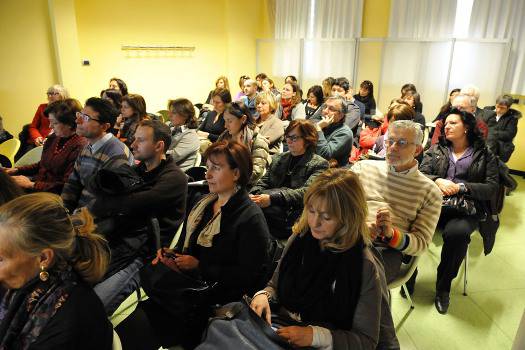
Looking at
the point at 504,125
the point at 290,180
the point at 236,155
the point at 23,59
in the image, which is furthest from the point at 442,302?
the point at 23,59

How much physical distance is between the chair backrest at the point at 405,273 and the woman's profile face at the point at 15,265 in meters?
1.63

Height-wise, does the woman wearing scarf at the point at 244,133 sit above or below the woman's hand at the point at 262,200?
above

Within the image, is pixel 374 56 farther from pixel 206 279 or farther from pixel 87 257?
pixel 87 257

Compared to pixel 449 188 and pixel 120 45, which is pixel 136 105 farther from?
pixel 120 45

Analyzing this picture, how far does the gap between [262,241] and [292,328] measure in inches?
19.3

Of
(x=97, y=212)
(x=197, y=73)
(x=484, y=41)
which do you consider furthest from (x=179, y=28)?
(x=97, y=212)

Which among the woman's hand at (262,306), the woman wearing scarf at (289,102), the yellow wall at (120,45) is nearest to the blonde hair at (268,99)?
the woman wearing scarf at (289,102)

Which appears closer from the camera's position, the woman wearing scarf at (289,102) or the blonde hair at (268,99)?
the blonde hair at (268,99)

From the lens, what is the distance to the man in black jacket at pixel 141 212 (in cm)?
195

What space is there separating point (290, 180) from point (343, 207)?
1.34m

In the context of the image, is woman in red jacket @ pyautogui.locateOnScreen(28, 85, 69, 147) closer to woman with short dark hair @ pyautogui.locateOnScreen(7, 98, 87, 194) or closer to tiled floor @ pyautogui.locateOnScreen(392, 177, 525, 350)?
woman with short dark hair @ pyautogui.locateOnScreen(7, 98, 87, 194)

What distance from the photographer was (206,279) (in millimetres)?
1706

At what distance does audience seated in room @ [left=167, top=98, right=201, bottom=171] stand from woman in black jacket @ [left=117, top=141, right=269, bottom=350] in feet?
5.26

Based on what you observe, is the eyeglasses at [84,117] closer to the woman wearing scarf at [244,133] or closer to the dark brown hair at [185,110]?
the woman wearing scarf at [244,133]
